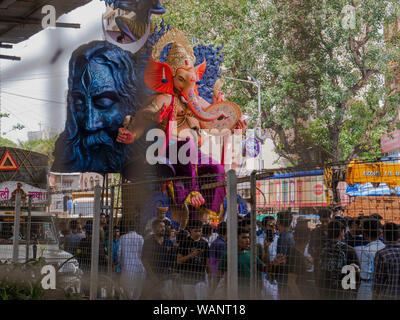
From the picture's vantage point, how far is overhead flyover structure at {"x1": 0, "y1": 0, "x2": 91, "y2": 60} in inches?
163

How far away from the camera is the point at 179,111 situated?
15477 millimetres

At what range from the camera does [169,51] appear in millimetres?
15273

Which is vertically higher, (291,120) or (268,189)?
(291,120)

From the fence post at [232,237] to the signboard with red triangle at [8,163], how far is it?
1215 centimetres

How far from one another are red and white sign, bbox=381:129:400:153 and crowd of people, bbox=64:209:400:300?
602 inches

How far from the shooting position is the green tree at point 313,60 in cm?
2014

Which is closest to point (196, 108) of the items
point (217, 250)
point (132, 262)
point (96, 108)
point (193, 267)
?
point (96, 108)

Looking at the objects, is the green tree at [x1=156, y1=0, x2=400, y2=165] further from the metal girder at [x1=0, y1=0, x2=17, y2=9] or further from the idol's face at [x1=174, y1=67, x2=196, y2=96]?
the metal girder at [x1=0, y1=0, x2=17, y2=9]

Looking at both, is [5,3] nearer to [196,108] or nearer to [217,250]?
[217,250]

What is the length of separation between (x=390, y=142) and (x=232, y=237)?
17431mm

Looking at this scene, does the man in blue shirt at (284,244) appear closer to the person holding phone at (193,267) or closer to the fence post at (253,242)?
the fence post at (253,242)
